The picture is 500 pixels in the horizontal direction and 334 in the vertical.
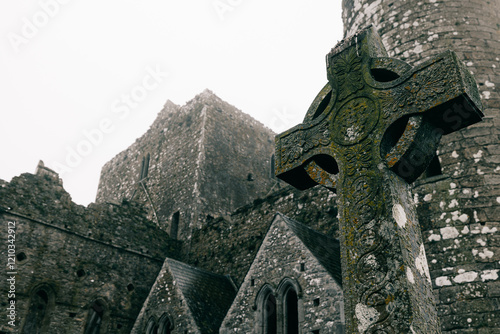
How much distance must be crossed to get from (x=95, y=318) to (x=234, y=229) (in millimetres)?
4629

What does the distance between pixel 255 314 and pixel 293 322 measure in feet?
2.18

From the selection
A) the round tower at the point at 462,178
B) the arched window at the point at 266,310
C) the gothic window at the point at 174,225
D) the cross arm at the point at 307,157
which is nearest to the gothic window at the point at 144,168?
the gothic window at the point at 174,225

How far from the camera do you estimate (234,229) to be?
12.8 meters

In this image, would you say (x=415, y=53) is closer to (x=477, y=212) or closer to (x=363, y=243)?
(x=477, y=212)

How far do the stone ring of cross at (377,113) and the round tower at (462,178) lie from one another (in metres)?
3.20

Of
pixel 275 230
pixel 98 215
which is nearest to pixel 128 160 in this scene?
pixel 98 215

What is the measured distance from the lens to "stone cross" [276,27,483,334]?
7.98 ft

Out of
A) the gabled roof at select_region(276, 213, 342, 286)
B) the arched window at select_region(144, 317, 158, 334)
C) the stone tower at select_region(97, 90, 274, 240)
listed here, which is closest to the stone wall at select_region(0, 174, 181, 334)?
the stone tower at select_region(97, 90, 274, 240)

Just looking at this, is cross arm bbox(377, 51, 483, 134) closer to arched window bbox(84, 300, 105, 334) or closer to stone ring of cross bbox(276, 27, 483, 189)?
stone ring of cross bbox(276, 27, 483, 189)

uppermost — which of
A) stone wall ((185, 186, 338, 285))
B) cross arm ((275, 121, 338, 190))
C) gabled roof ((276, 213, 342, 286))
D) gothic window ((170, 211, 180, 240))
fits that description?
gothic window ((170, 211, 180, 240))

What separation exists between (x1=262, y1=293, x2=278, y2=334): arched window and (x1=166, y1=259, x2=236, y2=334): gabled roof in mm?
1708

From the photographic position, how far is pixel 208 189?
16.3 meters

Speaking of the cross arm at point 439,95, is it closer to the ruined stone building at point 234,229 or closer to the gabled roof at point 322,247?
the ruined stone building at point 234,229

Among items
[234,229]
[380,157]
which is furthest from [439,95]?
[234,229]
